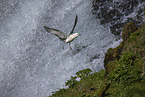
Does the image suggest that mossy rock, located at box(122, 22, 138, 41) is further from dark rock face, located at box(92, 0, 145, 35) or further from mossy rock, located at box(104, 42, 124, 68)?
dark rock face, located at box(92, 0, 145, 35)

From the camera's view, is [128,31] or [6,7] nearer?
[128,31]

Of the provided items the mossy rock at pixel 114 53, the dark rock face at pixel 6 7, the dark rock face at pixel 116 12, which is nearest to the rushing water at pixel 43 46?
the dark rock face at pixel 6 7

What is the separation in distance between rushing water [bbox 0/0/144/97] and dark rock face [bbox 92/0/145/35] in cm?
33


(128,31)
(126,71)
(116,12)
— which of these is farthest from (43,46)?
(126,71)

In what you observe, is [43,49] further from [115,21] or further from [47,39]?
[115,21]

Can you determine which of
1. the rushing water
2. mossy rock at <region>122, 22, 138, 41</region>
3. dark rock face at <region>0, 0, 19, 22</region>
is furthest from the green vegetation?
dark rock face at <region>0, 0, 19, 22</region>

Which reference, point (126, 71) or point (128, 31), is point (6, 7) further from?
point (126, 71)

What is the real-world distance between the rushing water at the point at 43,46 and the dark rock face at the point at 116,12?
13.0 inches

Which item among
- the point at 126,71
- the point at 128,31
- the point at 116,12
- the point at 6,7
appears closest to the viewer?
the point at 126,71

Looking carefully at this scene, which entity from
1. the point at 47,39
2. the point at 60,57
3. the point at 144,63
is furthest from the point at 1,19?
the point at 144,63

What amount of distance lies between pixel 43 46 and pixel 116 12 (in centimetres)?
446

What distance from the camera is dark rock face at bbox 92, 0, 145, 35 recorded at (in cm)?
802

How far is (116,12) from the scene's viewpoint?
28.1 feet

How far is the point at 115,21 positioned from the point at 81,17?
71.1 inches
